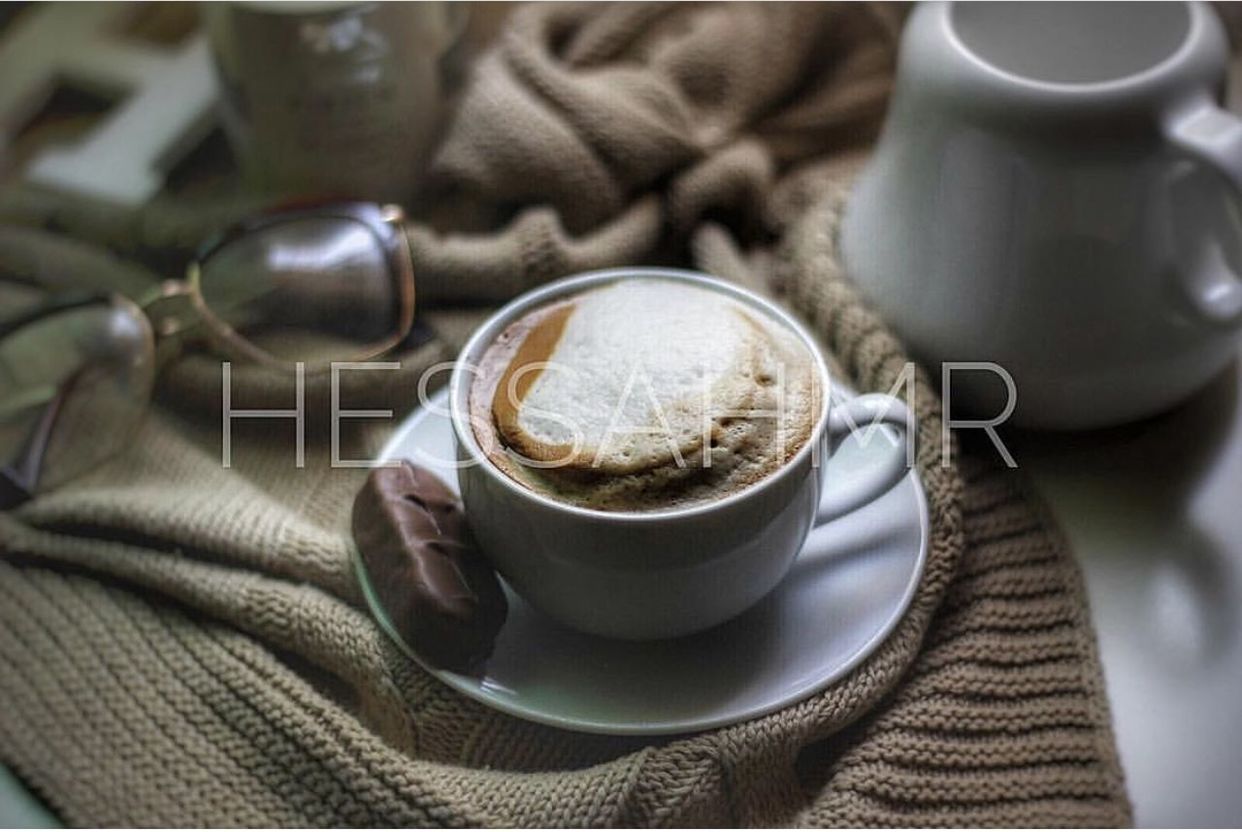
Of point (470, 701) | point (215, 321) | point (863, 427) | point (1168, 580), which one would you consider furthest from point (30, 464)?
point (1168, 580)

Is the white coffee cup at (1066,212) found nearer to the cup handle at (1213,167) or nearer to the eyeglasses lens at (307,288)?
the cup handle at (1213,167)

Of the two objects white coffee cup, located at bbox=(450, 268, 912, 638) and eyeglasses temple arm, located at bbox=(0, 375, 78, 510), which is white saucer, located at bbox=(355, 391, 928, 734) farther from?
eyeglasses temple arm, located at bbox=(0, 375, 78, 510)

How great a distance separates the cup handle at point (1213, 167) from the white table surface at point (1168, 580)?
0.07 meters

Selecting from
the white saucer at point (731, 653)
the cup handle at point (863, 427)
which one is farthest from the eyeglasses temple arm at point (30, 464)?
the cup handle at point (863, 427)

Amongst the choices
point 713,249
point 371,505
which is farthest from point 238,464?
point 713,249

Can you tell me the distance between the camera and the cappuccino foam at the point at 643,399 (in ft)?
1.20

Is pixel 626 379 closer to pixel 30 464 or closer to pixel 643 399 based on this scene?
pixel 643 399

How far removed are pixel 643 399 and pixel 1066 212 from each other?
163mm

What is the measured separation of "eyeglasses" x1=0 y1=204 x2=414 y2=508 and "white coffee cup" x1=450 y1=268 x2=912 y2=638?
16 centimetres

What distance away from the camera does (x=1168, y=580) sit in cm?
44

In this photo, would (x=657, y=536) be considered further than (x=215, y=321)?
No

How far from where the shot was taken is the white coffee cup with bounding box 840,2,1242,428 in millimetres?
404

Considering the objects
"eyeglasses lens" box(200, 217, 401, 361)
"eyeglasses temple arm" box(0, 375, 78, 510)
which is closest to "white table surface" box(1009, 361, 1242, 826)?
"eyeglasses lens" box(200, 217, 401, 361)

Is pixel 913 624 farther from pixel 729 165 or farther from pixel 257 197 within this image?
pixel 257 197
